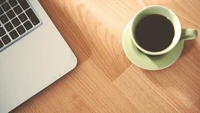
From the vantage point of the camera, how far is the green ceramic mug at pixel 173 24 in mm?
521

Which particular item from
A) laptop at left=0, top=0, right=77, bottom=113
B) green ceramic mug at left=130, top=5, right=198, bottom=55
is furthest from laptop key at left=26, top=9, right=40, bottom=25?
green ceramic mug at left=130, top=5, right=198, bottom=55

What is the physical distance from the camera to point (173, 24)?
541mm

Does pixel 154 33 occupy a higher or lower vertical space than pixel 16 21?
lower

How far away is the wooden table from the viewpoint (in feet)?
1.91

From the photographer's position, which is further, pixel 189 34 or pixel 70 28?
pixel 70 28

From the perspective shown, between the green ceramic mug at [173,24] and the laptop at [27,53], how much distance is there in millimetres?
140

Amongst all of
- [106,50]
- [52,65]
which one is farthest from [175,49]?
[52,65]

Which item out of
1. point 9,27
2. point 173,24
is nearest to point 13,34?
point 9,27

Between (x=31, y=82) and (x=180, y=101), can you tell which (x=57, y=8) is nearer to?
(x=31, y=82)

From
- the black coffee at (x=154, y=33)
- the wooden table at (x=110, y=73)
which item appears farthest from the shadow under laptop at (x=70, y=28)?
the black coffee at (x=154, y=33)

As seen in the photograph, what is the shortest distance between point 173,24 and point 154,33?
0.13ft

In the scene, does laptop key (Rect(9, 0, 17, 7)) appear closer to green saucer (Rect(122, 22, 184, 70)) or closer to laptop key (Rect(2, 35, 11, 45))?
laptop key (Rect(2, 35, 11, 45))

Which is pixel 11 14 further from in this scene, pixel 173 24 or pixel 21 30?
pixel 173 24

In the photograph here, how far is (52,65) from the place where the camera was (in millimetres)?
592
